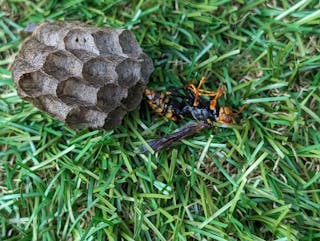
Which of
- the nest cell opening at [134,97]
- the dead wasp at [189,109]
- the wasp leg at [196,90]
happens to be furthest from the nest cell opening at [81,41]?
the wasp leg at [196,90]

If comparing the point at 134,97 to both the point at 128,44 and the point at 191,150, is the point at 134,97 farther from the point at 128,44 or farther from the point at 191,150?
the point at 191,150

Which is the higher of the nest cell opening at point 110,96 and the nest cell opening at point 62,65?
the nest cell opening at point 62,65

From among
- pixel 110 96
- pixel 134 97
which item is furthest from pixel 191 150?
pixel 110 96

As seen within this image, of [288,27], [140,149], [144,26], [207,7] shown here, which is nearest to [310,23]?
[288,27]

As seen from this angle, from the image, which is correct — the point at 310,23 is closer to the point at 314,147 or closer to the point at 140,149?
the point at 314,147

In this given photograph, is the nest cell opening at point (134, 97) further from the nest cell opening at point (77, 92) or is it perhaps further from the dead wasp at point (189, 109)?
the nest cell opening at point (77, 92)

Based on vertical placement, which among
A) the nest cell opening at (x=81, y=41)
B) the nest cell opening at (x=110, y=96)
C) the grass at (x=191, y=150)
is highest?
the nest cell opening at (x=81, y=41)

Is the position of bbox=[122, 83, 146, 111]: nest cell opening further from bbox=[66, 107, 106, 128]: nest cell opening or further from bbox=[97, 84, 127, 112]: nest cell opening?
bbox=[66, 107, 106, 128]: nest cell opening
